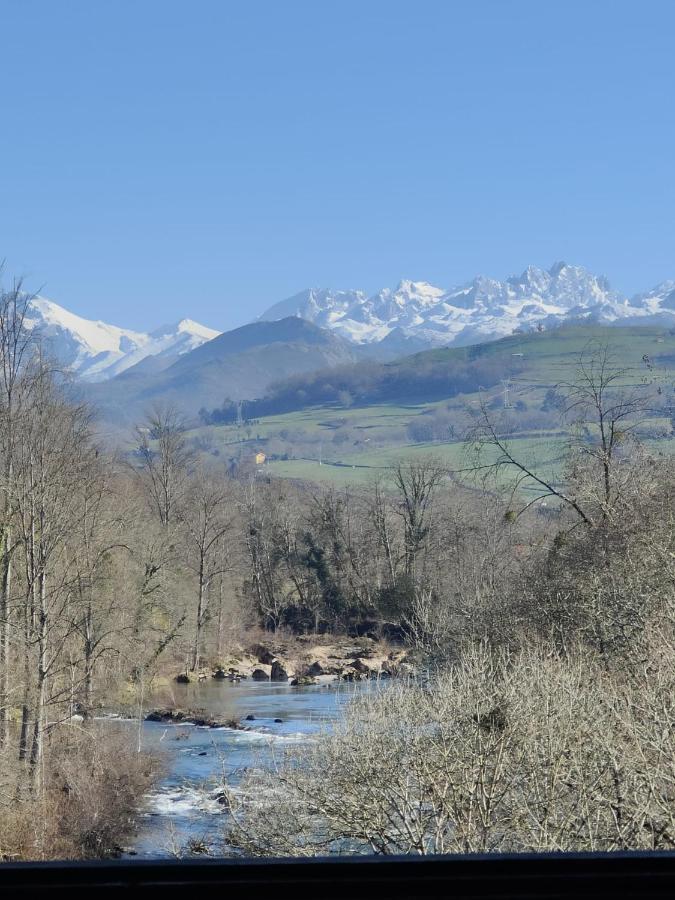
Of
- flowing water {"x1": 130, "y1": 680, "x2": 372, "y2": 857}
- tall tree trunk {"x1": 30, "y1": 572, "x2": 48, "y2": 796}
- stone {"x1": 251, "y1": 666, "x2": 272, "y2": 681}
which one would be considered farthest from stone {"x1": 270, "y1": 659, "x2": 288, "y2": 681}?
tall tree trunk {"x1": 30, "y1": 572, "x2": 48, "y2": 796}

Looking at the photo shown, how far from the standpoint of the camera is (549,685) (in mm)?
17578

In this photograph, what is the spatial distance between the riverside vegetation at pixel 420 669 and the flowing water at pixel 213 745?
89cm

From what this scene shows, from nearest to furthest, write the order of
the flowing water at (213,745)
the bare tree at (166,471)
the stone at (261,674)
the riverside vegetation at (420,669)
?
1. the riverside vegetation at (420,669)
2. the flowing water at (213,745)
3. the stone at (261,674)
4. the bare tree at (166,471)

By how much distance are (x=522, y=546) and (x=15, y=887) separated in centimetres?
4930

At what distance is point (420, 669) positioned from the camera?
32.2 metres

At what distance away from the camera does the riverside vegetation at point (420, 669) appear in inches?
620

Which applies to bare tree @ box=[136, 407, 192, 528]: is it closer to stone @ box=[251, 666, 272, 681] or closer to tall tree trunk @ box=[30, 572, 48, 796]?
stone @ box=[251, 666, 272, 681]

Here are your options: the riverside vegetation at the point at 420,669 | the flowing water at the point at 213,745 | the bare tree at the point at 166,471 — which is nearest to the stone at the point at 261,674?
the flowing water at the point at 213,745

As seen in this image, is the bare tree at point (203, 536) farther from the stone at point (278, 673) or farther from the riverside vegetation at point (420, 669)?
the stone at point (278, 673)

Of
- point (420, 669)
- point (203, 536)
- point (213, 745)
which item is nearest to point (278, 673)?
point (203, 536)

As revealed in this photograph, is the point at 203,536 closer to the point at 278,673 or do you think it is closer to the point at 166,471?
the point at 166,471

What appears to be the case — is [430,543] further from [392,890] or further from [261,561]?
[392,890]

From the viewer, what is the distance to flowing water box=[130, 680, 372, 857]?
23.6 m

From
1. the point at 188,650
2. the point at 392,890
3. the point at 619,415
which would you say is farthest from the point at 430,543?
the point at 392,890
